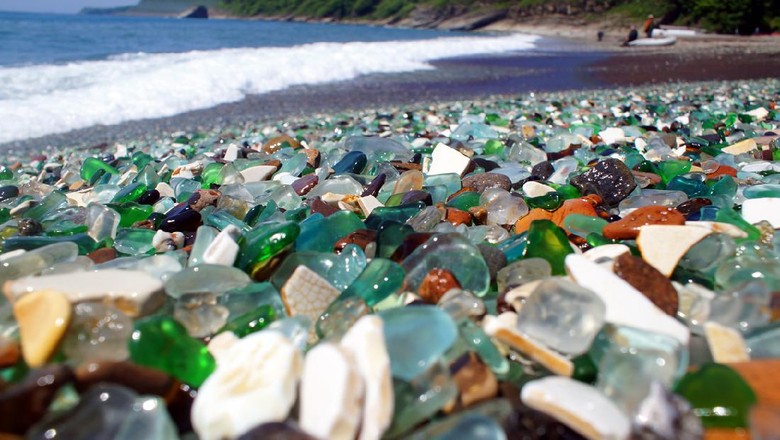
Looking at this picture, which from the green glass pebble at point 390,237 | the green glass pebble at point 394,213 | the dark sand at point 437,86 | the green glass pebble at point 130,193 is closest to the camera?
the green glass pebble at point 390,237

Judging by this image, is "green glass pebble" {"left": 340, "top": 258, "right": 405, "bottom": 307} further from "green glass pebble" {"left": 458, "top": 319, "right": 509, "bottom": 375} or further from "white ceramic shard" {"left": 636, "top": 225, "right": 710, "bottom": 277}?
"white ceramic shard" {"left": 636, "top": 225, "right": 710, "bottom": 277}

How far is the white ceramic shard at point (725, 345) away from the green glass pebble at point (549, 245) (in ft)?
0.95

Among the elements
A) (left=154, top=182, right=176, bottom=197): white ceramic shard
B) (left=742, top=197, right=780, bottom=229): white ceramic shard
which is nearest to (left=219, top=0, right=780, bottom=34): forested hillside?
(left=742, top=197, right=780, bottom=229): white ceramic shard

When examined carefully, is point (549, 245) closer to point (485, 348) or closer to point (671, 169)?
point (485, 348)

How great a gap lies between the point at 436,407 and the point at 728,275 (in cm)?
62

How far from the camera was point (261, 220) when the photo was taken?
1.48m

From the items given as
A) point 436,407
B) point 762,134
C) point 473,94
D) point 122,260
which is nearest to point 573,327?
point 436,407

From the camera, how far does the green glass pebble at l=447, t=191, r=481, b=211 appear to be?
60.8 inches

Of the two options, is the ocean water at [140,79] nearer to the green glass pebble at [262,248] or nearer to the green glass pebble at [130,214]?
the green glass pebble at [130,214]

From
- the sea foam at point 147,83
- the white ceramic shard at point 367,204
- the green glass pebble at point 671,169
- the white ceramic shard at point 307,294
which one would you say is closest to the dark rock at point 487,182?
the white ceramic shard at point 367,204

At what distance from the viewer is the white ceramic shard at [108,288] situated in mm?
816

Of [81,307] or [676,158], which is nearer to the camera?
[81,307]

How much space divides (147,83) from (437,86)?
339 cm

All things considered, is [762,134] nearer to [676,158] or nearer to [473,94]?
[676,158]
